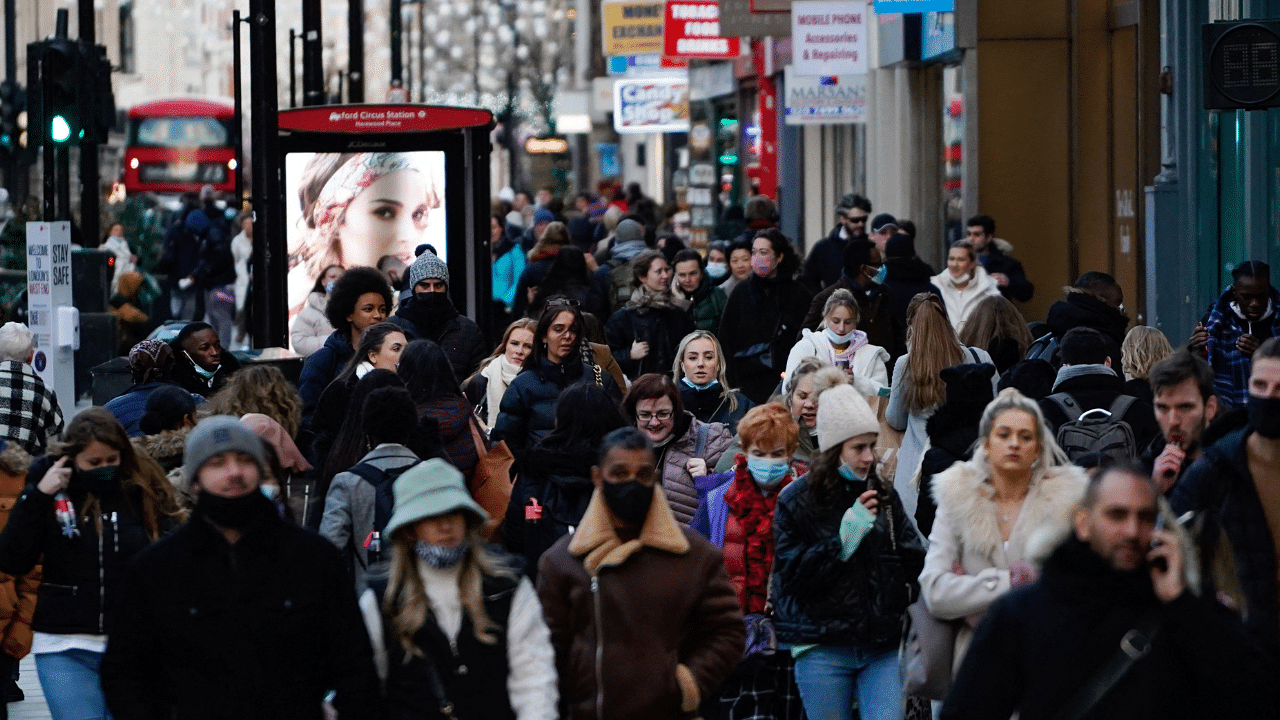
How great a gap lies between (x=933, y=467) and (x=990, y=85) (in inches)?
596

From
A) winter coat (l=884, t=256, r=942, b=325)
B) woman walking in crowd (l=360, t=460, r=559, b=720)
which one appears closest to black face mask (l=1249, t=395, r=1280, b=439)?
woman walking in crowd (l=360, t=460, r=559, b=720)

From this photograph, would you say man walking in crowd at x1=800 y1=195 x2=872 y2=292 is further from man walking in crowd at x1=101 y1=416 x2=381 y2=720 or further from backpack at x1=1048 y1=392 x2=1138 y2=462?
man walking in crowd at x1=101 y1=416 x2=381 y2=720

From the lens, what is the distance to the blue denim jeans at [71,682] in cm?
679

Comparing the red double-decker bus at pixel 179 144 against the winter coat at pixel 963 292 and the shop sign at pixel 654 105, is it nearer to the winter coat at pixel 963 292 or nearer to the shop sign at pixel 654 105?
the shop sign at pixel 654 105

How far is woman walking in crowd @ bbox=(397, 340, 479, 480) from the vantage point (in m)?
9.07

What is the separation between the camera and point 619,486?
5.99 m

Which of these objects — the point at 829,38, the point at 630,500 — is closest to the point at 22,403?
the point at 630,500

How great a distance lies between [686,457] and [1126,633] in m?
4.45

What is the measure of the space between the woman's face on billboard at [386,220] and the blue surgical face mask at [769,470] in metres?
9.68

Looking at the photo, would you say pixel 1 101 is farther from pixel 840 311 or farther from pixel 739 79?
pixel 840 311

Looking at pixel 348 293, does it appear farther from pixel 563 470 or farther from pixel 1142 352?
pixel 1142 352

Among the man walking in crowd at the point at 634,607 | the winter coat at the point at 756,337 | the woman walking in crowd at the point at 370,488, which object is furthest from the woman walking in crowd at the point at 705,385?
the man walking in crowd at the point at 634,607

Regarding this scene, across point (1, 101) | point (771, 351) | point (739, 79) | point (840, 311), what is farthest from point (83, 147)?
point (739, 79)

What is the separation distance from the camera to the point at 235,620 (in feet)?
17.4
